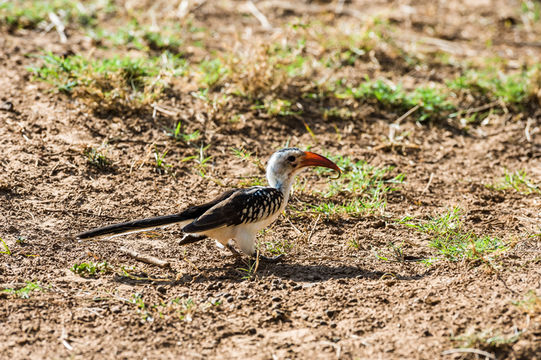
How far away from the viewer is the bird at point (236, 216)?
13.0 ft

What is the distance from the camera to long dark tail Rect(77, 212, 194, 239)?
392cm

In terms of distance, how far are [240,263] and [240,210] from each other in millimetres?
393

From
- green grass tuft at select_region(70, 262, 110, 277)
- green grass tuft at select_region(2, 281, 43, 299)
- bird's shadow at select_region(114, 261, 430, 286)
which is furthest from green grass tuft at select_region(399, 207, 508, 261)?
green grass tuft at select_region(2, 281, 43, 299)

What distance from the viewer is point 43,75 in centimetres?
598

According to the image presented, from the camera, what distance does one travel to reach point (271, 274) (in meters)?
4.10

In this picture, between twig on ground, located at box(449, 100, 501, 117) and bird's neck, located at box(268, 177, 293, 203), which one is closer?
bird's neck, located at box(268, 177, 293, 203)

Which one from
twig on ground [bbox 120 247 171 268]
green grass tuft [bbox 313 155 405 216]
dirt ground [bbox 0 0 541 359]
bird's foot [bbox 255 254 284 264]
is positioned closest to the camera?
dirt ground [bbox 0 0 541 359]

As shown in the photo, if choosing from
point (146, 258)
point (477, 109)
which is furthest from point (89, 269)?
point (477, 109)

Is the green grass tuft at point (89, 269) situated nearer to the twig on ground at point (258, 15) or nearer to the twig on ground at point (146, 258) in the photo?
the twig on ground at point (146, 258)

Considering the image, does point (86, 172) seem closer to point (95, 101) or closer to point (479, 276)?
point (95, 101)

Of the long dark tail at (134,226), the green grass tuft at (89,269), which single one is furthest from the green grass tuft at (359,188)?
the green grass tuft at (89,269)

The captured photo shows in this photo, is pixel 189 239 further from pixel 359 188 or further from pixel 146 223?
pixel 359 188

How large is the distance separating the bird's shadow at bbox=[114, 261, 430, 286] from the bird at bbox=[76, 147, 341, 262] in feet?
0.38

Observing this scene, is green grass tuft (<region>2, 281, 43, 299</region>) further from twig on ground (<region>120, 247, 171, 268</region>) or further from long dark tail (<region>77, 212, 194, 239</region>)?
twig on ground (<region>120, 247, 171, 268</region>)
